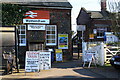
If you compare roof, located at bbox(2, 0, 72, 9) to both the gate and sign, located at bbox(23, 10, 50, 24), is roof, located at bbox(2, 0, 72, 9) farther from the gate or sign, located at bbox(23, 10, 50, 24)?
the gate

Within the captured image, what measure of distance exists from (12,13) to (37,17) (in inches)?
85.8

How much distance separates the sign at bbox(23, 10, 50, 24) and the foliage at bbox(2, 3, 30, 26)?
1.41 feet

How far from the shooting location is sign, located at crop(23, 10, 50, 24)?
15961mm

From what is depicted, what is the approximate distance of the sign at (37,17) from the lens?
52.4ft

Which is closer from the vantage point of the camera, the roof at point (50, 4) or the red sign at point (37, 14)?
the red sign at point (37, 14)

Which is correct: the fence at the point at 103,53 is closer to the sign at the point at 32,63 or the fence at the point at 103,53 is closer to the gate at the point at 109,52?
the gate at the point at 109,52

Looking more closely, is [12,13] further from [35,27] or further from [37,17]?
[35,27]

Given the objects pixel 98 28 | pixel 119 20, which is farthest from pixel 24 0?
pixel 98 28

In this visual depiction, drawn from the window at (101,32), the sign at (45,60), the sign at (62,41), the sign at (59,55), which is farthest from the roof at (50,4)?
the window at (101,32)

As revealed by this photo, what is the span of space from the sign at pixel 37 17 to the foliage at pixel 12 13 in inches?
16.9

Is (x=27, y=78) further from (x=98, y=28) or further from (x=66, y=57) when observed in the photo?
(x=98, y=28)

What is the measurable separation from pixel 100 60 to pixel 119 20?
390 cm

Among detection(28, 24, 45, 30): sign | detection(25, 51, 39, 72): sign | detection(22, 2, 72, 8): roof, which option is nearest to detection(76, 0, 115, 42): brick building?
detection(22, 2, 72, 8): roof

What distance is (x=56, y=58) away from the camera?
16.2 metres
